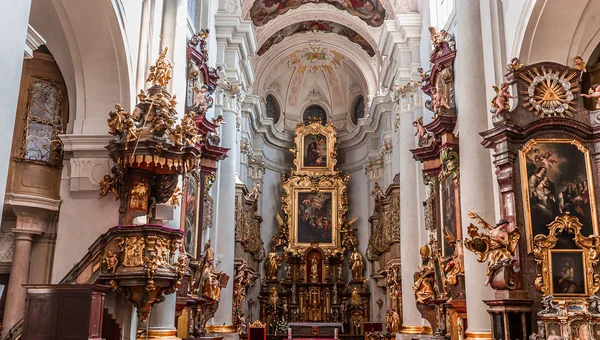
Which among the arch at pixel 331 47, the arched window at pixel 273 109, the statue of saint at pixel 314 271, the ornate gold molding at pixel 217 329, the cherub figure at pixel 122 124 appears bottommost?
the ornate gold molding at pixel 217 329

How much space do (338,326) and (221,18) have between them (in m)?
11.2

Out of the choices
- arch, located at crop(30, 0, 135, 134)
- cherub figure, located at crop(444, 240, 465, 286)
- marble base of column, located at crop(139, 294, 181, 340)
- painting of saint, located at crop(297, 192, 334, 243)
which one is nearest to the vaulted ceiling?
painting of saint, located at crop(297, 192, 334, 243)

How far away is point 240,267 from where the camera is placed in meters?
17.9

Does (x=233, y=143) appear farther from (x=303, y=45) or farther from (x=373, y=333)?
(x=303, y=45)

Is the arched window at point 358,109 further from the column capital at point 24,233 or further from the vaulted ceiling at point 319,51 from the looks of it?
the column capital at point 24,233

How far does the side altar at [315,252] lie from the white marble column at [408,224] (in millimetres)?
6743

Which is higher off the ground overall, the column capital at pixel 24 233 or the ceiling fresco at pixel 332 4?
the ceiling fresco at pixel 332 4

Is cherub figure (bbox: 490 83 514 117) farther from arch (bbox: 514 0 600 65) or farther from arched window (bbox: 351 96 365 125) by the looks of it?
arched window (bbox: 351 96 365 125)

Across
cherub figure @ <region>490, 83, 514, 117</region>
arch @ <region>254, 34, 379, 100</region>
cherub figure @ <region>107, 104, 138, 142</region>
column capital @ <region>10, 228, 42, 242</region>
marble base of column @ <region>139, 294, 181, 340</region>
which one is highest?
arch @ <region>254, 34, 379, 100</region>

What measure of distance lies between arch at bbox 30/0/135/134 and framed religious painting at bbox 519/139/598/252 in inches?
245

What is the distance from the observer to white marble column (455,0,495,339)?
948cm

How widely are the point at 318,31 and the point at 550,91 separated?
17.0 m

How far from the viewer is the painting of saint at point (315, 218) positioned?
25.2 meters

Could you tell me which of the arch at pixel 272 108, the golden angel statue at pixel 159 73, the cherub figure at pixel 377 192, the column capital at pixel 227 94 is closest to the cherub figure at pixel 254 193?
the cherub figure at pixel 377 192
